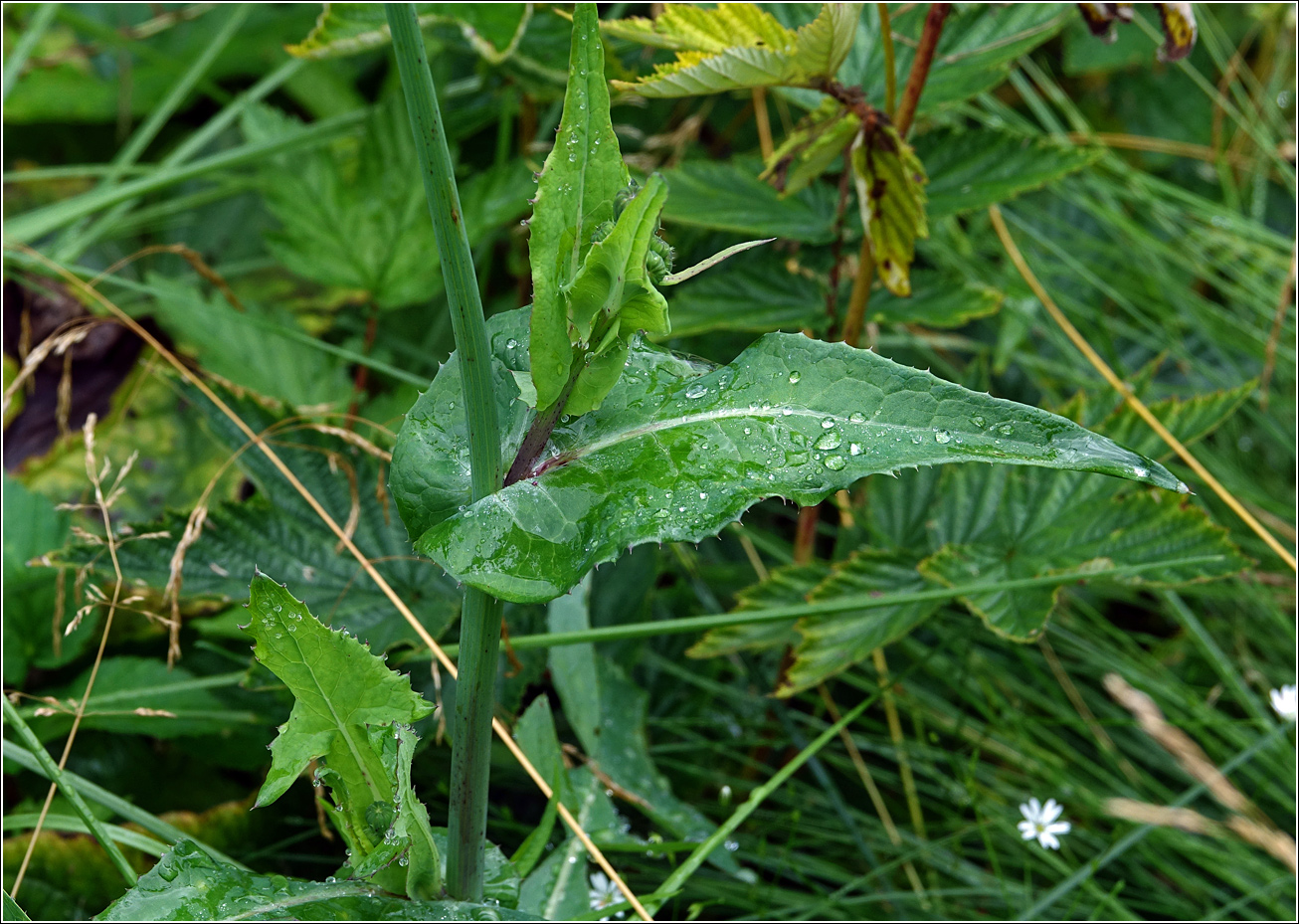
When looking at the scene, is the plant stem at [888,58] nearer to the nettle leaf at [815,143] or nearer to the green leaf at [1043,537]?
the nettle leaf at [815,143]

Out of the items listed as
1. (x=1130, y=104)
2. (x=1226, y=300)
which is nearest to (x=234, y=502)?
(x=1226, y=300)

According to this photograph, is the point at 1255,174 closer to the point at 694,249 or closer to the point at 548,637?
the point at 694,249

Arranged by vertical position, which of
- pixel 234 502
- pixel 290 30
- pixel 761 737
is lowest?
pixel 761 737

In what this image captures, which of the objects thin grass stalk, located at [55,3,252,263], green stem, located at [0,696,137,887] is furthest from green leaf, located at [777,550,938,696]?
thin grass stalk, located at [55,3,252,263]

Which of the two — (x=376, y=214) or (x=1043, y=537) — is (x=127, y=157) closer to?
(x=376, y=214)

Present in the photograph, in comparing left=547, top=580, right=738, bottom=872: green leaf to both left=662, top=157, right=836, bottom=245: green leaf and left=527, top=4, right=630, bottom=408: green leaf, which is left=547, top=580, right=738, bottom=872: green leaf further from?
left=527, top=4, right=630, bottom=408: green leaf

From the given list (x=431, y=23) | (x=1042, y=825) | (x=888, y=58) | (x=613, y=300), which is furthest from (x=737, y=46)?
(x=1042, y=825)
